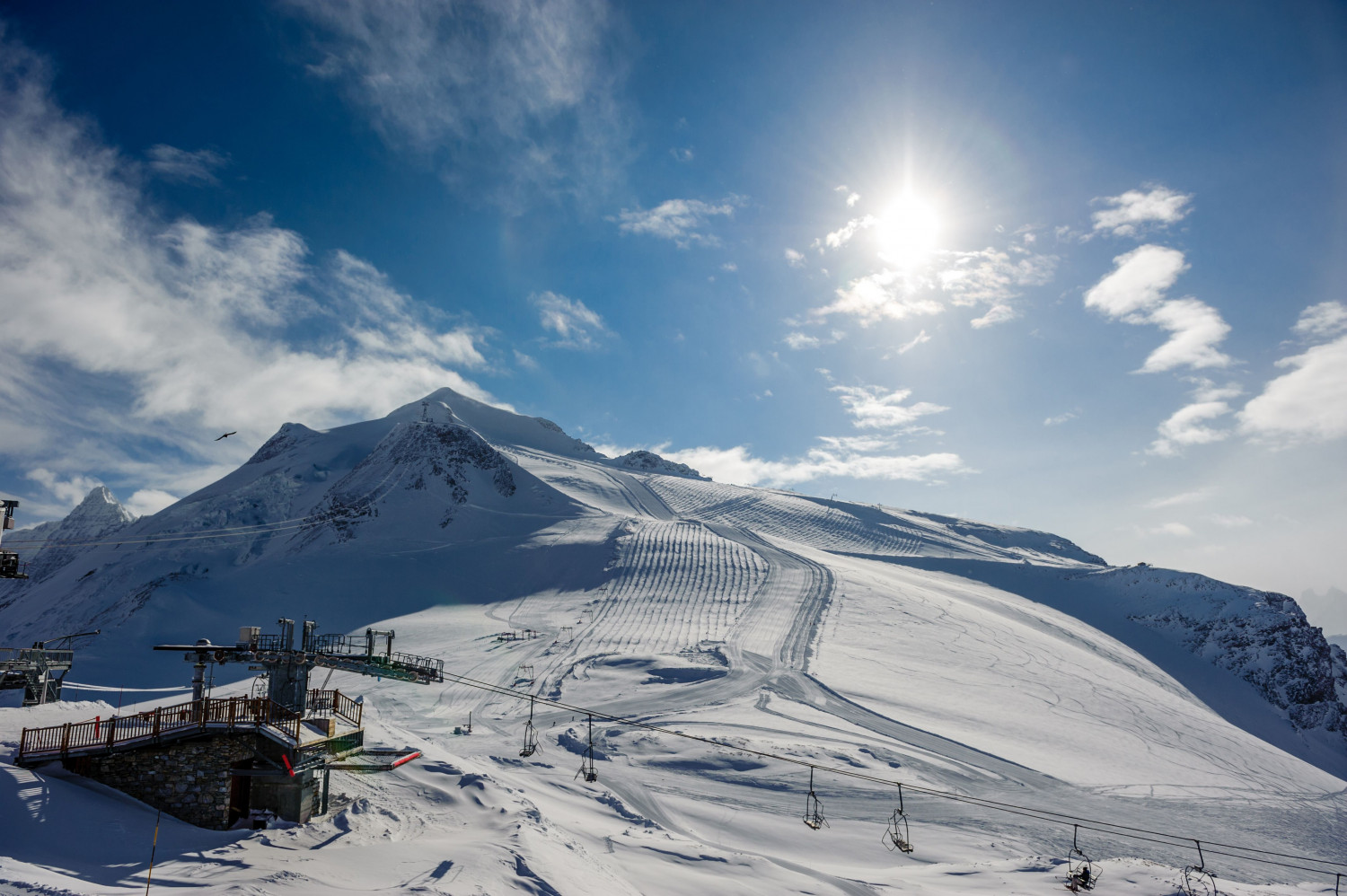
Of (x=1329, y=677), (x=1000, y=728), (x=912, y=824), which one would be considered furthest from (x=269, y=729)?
(x=1329, y=677)

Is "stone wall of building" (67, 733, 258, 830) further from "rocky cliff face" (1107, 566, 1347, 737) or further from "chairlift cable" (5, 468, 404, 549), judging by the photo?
"rocky cliff face" (1107, 566, 1347, 737)

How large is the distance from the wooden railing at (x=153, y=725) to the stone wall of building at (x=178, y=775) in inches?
14.2

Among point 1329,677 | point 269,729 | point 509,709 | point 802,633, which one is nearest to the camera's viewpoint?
point 269,729

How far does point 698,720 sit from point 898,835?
10680mm

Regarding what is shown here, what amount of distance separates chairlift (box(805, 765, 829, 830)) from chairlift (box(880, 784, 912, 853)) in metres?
1.84

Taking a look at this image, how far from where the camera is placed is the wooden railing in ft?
49.6

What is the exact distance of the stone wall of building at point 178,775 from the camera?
50.3 feet

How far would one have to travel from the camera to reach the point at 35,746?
15133 mm

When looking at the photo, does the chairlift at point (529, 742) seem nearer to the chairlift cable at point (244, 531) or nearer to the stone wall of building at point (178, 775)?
the stone wall of building at point (178, 775)

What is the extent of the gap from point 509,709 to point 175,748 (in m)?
17.6

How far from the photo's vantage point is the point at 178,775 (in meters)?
15.5

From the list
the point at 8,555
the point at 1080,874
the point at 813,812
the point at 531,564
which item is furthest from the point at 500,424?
the point at 1080,874

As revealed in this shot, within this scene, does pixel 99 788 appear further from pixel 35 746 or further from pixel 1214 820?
pixel 1214 820

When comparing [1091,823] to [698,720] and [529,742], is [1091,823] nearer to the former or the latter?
[698,720]
